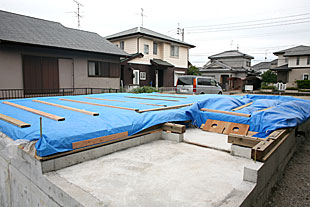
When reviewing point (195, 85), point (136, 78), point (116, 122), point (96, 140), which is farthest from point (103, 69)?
point (96, 140)

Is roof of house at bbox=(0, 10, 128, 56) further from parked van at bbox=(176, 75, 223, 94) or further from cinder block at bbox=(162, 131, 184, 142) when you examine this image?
cinder block at bbox=(162, 131, 184, 142)

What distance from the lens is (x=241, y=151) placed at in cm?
311

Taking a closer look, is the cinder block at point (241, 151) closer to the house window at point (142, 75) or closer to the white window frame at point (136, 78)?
the white window frame at point (136, 78)

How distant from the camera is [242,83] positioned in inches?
1086

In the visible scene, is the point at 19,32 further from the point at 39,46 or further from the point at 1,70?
the point at 1,70

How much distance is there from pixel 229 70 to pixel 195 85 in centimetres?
1965

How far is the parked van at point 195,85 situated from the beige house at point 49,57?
444cm

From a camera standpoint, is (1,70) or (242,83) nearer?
(1,70)

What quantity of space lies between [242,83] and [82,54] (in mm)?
22480

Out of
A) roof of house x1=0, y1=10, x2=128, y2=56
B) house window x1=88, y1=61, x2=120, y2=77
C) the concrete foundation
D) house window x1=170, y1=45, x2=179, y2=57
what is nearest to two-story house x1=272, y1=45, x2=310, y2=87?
house window x1=170, y1=45, x2=179, y2=57

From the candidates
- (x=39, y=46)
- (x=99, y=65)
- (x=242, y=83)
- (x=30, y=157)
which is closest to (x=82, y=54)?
(x=99, y=65)

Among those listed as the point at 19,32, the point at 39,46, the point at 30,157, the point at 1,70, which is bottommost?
the point at 30,157

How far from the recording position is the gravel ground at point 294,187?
9.12 ft

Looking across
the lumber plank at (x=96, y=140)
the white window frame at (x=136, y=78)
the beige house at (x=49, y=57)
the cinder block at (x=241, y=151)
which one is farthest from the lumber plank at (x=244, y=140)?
the white window frame at (x=136, y=78)
